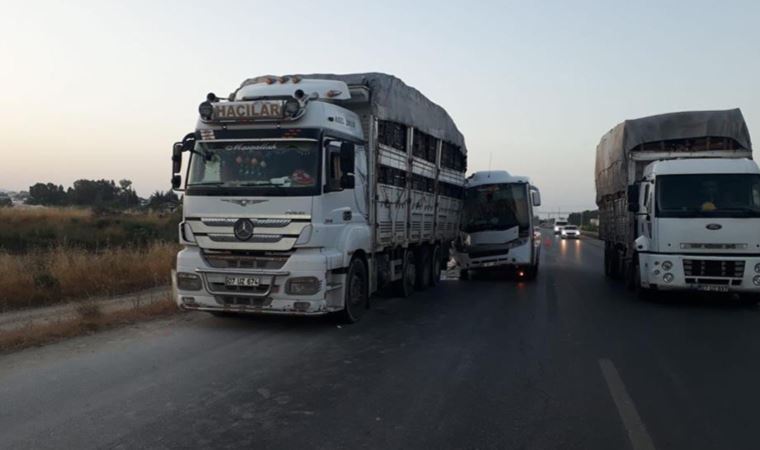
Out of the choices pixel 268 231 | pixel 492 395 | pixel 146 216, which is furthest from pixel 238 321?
pixel 146 216

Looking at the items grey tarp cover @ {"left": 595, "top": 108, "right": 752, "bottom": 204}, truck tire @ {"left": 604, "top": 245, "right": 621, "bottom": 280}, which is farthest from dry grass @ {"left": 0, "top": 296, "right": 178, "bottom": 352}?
truck tire @ {"left": 604, "top": 245, "right": 621, "bottom": 280}

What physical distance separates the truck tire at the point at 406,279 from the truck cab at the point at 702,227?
15.7 feet

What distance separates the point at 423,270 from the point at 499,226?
367cm

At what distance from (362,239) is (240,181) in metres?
2.19

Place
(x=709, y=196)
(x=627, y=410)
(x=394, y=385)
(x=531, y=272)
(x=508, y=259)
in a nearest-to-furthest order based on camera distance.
Result: (x=627, y=410) → (x=394, y=385) → (x=709, y=196) → (x=508, y=259) → (x=531, y=272)

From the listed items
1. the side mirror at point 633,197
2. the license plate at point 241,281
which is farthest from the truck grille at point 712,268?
the license plate at point 241,281

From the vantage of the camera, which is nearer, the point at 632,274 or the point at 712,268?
the point at 712,268

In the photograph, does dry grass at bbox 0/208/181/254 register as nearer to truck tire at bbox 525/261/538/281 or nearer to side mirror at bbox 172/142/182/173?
truck tire at bbox 525/261/538/281

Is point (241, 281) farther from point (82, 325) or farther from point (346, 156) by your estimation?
point (82, 325)

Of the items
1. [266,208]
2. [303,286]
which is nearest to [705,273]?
[303,286]

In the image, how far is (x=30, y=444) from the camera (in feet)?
14.9

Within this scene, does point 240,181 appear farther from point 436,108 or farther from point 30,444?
point 436,108

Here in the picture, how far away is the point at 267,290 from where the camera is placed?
8.69 m

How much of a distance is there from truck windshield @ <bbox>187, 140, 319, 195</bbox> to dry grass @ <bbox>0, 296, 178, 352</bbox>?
2478 mm
